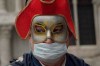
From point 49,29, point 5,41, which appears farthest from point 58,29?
point 5,41

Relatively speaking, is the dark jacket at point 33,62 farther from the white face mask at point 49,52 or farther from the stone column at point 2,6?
the stone column at point 2,6

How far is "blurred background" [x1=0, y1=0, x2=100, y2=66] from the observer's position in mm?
7910

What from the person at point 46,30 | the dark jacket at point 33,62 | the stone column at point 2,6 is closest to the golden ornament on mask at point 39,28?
the person at point 46,30

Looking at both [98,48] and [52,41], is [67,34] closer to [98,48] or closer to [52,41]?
[52,41]

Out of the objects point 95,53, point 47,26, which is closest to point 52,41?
point 47,26

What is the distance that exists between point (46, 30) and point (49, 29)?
0.04 ft

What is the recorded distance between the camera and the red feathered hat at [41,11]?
1841mm

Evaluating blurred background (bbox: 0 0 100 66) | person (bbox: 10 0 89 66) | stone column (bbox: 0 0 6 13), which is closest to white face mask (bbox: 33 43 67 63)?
person (bbox: 10 0 89 66)

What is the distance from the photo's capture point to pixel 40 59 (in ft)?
6.08

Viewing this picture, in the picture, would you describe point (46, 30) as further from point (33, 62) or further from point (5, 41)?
point (5, 41)

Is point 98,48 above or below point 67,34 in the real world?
below

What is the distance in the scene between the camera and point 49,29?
187 cm

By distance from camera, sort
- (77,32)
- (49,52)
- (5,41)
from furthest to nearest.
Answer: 1. (77,32)
2. (5,41)
3. (49,52)

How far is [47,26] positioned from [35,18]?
59mm
